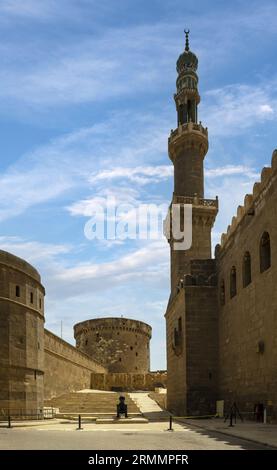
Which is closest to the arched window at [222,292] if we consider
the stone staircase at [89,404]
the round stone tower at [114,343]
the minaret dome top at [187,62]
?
the stone staircase at [89,404]

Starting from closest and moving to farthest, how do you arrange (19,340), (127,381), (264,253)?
(264,253)
(19,340)
(127,381)

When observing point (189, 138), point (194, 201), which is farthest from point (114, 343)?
point (189, 138)

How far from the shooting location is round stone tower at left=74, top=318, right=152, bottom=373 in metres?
59.2

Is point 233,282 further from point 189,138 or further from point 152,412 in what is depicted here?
point 189,138

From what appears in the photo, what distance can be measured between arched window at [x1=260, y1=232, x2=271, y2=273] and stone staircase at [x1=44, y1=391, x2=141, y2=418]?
10800 mm

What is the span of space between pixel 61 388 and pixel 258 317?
814 inches

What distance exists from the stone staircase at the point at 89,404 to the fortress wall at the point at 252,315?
20.8 feet

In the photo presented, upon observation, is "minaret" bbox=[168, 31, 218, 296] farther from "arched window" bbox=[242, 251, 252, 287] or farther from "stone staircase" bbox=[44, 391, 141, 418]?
"arched window" bbox=[242, 251, 252, 287]

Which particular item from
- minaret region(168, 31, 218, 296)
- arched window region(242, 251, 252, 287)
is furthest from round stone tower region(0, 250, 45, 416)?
A: arched window region(242, 251, 252, 287)

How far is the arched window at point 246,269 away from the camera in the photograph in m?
20.1

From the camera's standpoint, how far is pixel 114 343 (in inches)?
2329

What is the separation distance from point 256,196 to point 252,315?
400cm

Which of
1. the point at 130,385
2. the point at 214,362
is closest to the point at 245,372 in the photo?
the point at 214,362
